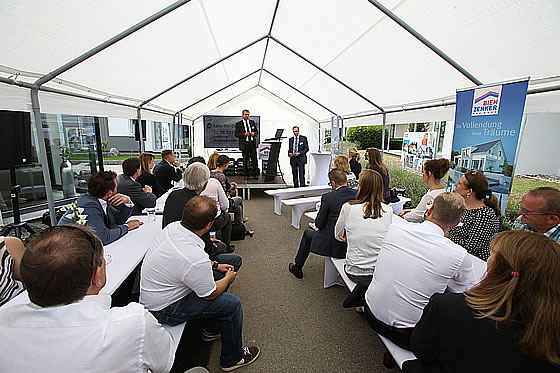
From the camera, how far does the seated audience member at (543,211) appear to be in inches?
63.7

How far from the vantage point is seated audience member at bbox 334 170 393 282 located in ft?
7.13

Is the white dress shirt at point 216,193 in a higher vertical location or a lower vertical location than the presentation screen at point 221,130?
lower

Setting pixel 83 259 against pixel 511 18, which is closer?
pixel 83 259

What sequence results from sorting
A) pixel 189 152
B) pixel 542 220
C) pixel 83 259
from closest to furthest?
pixel 83 259, pixel 542 220, pixel 189 152

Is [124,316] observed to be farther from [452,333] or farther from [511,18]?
[511,18]

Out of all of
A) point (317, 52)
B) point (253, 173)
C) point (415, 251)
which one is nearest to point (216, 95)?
point (253, 173)

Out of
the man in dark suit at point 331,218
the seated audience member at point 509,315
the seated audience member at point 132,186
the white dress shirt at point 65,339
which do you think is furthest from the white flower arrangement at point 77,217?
the seated audience member at point 509,315

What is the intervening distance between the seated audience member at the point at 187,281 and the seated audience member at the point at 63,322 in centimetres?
65

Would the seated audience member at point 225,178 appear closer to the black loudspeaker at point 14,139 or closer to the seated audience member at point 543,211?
the black loudspeaker at point 14,139

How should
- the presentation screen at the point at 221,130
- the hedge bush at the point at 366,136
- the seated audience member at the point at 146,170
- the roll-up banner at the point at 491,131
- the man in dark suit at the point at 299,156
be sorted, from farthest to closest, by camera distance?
1. the hedge bush at the point at 366,136
2. the presentation screen at the point at 221,130
3. the man in dark suit at the point at 299,156
4. the seated audience member at the point at 146,170
5. the roll-up banner at the point at 491,131

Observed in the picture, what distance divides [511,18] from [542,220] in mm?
1486

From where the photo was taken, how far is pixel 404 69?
11.4 feet

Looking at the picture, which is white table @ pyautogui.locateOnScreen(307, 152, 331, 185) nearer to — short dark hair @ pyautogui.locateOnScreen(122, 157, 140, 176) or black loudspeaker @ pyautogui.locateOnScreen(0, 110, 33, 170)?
short dark hair @ pyautogui.locateOnScreen(122, 157, 140, 176)

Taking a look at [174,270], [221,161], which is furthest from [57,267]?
[221,161]
